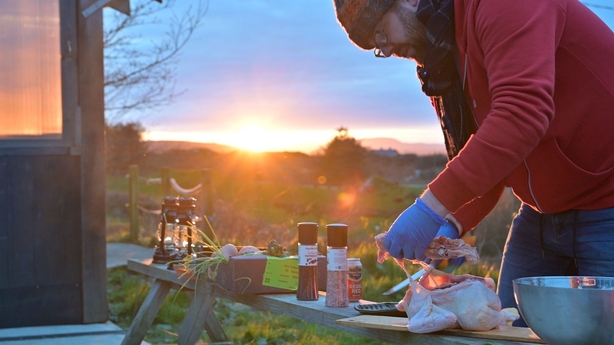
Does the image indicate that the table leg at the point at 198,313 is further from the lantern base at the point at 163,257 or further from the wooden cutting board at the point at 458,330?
the wooden cutting board at the point at 458,330

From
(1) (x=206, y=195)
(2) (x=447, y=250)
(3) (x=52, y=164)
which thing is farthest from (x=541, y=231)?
(1) (x=206, y=195)

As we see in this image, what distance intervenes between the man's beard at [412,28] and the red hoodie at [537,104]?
16 cm

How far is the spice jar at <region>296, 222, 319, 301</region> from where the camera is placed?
8.93ft

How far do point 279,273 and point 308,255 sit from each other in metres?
0.26

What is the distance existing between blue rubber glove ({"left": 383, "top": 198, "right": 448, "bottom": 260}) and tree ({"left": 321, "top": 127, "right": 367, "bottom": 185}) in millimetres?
24809

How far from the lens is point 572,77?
2.02 m

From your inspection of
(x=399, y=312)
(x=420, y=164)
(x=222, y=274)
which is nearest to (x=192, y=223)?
(x=222, y=274)

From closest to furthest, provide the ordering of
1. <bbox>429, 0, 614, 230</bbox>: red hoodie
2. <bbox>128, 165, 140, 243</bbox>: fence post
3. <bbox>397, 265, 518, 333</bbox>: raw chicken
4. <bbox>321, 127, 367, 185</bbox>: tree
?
1. <bbox>429, 0, 614, 230</bbox>: red hoodie
2. <bbox>397, 265, 518, 333</bbox>: raw chicken
3. <bbox>128, 165, 140, 243</bbox>: fence post
4. <bbox>321, 127, 367, 185</bbox>: tree

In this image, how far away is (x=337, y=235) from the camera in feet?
8.36

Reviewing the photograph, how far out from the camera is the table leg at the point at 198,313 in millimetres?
3387

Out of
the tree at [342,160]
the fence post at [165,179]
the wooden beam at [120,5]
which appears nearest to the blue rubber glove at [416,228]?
the wooden beam at [120,5]

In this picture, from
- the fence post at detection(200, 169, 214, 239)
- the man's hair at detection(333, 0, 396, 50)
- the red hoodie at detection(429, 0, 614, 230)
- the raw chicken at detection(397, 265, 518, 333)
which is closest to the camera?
the red hoodie at detection(429, 0, 614, 230)

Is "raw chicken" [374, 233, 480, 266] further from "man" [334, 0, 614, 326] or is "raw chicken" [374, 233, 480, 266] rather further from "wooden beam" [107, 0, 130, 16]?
"wooden beam" [107, 0, 130, 16]

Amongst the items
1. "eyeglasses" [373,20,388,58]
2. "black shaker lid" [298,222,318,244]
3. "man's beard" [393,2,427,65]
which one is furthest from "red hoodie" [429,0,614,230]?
"black shaker lid" [298,222,318,244]
